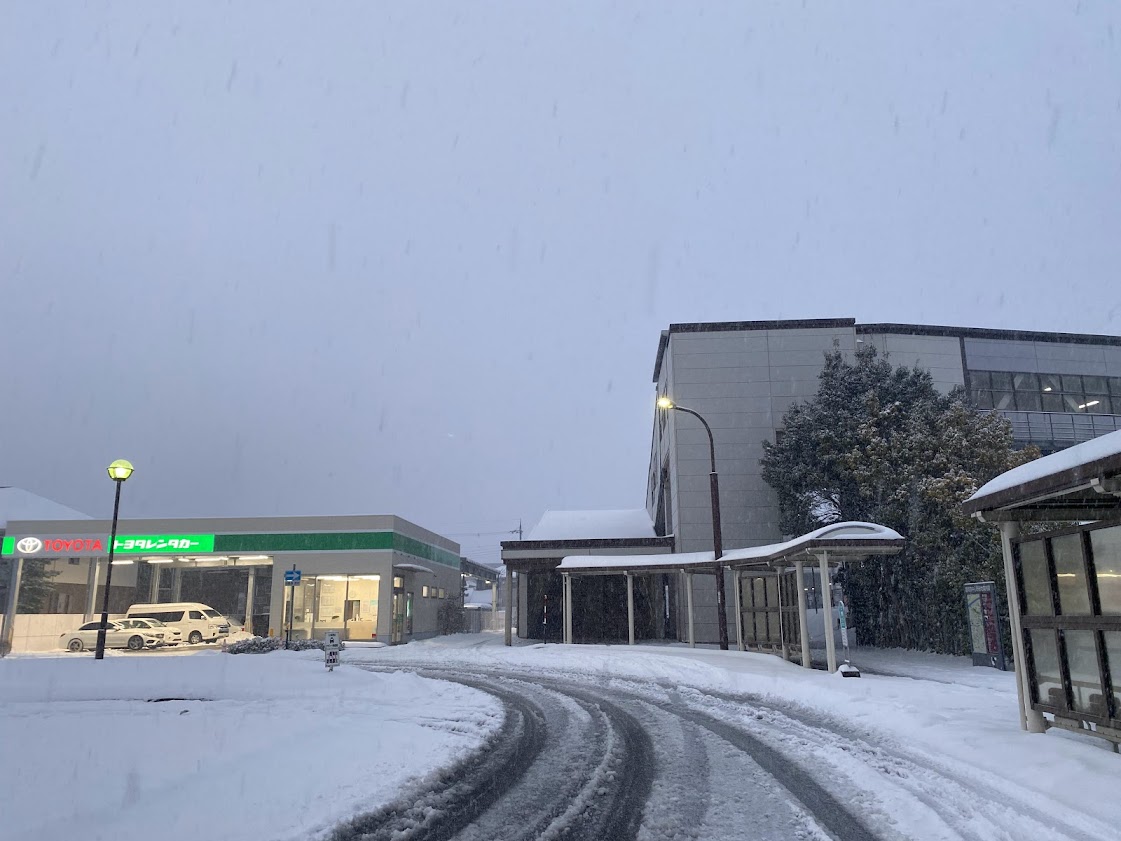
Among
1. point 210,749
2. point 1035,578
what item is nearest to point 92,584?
point 210,749

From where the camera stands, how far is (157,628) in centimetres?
3055

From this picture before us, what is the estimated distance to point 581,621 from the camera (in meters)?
36.8

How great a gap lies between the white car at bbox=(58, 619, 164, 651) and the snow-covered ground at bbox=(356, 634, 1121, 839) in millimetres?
16053

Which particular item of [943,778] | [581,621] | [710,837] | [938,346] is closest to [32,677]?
[710,837]

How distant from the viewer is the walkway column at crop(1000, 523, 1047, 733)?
8.26 meters

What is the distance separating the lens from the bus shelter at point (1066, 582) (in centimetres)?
700

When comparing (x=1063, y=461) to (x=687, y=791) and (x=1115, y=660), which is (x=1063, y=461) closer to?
(x=1115, y=660)

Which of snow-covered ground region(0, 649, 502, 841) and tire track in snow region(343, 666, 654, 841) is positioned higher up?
snow-covered ground region(0, 649, 502, 841)

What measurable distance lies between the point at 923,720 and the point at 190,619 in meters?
30.4

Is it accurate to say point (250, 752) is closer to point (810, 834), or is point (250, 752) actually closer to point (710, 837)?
point (710, 837)

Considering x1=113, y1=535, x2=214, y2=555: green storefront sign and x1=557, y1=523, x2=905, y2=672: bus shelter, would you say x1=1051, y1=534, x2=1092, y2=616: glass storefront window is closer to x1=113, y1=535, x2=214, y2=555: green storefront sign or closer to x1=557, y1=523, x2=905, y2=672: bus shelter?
x1=557, y1=523, x2=905, y2=672: bus shelter

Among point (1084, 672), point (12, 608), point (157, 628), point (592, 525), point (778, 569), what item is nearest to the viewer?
point (1084, 672)

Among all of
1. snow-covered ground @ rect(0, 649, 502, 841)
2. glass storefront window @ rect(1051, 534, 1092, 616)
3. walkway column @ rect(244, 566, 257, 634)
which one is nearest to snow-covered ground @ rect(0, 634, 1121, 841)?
snow-covered ground @ rect(0, 649, 502, 841)

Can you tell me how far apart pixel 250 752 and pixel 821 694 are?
8.75m
